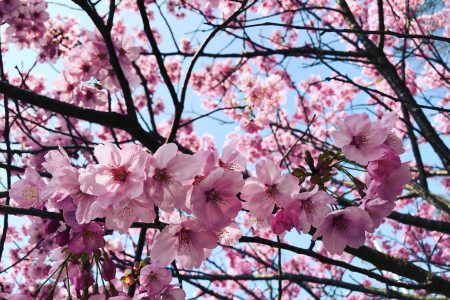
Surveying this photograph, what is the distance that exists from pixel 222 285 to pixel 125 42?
26.7 feet

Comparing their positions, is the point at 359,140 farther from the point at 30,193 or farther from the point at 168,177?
the point at 30,193

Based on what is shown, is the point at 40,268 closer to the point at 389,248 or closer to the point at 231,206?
the point at 231,206

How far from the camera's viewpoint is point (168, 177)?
4.28ft

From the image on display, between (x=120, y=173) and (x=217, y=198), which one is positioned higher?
(x=120, y=173)

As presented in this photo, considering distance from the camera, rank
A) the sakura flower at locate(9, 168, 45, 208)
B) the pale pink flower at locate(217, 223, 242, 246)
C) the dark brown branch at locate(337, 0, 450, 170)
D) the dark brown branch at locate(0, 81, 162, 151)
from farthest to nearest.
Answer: the dark brown branch at locate(337, 0, 450, 170)
the dark brown branch at locate(0, 81, 162, 151)
the pale pink flower at locate(217, 223, 242, 246)
the sakura flower at locate(9, 168, 45, 208)

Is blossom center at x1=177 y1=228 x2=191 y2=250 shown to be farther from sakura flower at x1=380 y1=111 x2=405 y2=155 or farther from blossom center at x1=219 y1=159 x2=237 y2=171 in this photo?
sakura flower at x1=380 y1=111 x2=405 y2=155

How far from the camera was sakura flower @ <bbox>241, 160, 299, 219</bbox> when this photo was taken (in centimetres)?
141

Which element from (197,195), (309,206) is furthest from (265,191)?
(197,195)

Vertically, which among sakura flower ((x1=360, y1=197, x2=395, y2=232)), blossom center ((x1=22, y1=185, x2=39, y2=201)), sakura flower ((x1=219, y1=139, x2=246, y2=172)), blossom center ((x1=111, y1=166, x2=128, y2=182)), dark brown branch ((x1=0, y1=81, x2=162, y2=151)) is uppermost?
dark brown branch ((x1=0, y1=81, x2=162, y2=151))

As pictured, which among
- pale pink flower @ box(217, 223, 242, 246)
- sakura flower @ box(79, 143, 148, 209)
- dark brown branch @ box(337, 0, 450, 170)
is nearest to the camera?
sakura flower @ box(79, 143, 148, 209)

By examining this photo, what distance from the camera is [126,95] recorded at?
2.38m

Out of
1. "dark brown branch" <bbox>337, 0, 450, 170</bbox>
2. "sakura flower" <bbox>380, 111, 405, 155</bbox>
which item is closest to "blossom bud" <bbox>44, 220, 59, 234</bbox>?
"sakura flower" <bbox>380, 111, 405, 155</bbox>

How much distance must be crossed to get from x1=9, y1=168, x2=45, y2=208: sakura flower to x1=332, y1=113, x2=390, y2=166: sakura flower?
1.10 meters

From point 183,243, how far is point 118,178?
0.40m
